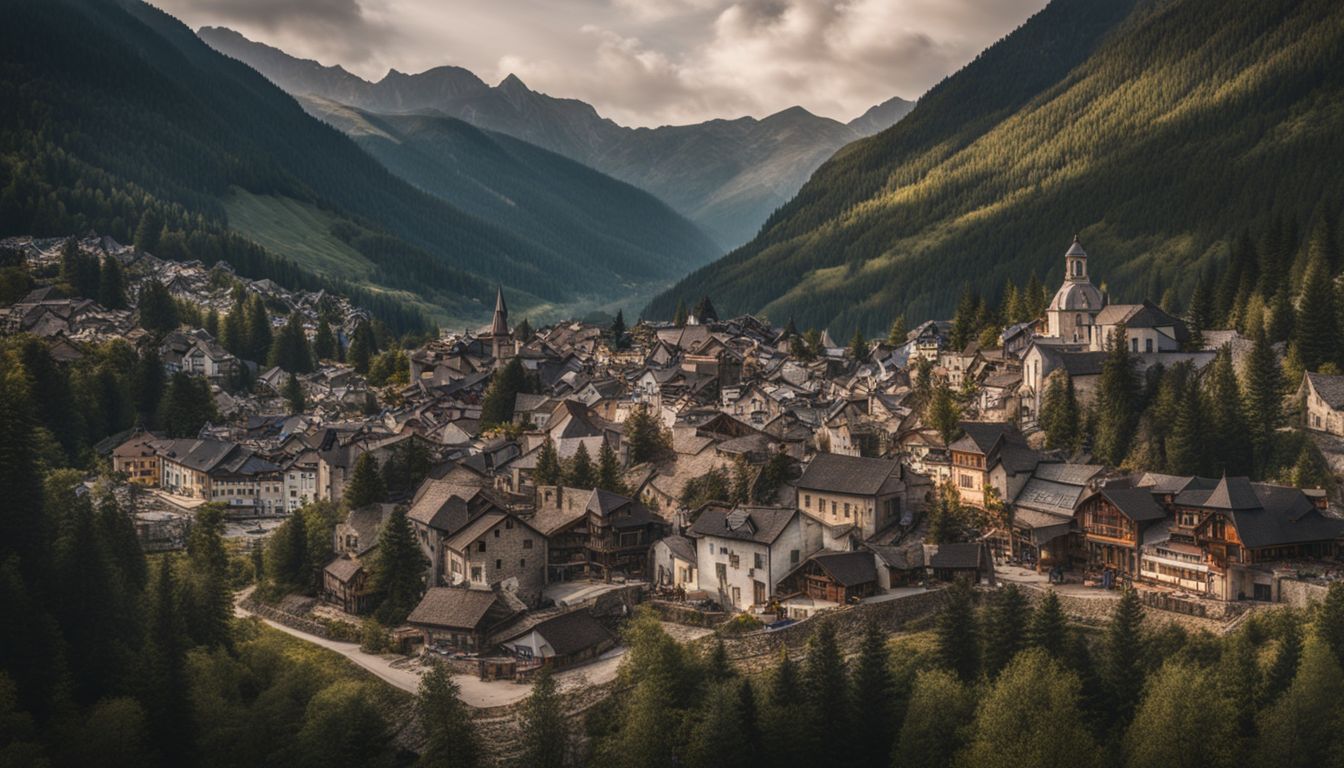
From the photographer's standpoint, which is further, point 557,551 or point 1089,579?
point 557,551

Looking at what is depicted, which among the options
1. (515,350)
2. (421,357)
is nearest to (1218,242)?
(515,350)

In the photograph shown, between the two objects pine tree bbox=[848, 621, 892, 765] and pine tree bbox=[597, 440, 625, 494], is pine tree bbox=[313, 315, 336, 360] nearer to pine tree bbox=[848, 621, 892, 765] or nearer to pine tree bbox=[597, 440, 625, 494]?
pine tree bbox=[597, 440, 625, 494]

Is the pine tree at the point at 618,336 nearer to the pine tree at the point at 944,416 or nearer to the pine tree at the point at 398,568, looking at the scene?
the pine tree at the point at 944,416

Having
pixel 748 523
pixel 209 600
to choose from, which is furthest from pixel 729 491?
pixel 209 600

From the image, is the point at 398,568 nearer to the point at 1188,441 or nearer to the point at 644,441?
the point at 644,441

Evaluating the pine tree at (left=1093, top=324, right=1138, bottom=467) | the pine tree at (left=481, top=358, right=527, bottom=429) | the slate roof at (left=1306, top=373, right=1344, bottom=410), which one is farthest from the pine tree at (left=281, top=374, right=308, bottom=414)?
the slate roof at (left=1306, top=373, right=1344, bottom=410)

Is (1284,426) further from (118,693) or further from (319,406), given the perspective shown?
(319,406)
